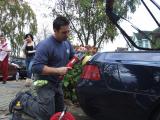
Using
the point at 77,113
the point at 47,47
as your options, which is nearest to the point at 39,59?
the point at 47,47

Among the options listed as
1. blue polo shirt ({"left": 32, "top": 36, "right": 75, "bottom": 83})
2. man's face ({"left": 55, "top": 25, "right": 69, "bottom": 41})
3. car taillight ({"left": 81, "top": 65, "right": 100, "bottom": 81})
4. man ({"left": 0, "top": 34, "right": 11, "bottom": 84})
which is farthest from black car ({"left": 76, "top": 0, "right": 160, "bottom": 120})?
man ({"left": 0, "top": 34, "right": 11, "bottom": 84})

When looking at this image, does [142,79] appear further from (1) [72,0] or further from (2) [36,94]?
(1) [72,0]

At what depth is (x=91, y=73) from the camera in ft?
21.8

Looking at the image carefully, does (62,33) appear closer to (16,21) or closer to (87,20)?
(87,20)

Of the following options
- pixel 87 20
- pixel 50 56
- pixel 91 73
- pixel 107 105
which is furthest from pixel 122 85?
pixel 87 20

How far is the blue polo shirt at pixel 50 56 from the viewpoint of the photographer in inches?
207

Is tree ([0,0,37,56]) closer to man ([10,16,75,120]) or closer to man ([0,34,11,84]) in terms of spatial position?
man ([0,34,11,84])

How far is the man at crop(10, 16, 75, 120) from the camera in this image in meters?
5.20

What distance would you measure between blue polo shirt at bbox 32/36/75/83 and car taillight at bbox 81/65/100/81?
1087 mm

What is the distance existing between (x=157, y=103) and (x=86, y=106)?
1.07 metres

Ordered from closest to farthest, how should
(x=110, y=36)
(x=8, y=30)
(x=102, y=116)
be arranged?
(x=102, y=116) → (x=110, y=36) → (x=8, y=30)

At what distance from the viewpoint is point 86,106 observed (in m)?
6.53

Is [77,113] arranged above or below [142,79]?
below

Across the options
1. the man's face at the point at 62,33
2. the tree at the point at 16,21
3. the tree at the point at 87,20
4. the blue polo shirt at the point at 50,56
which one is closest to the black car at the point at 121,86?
the blue polo shirt at the point at 50,56
